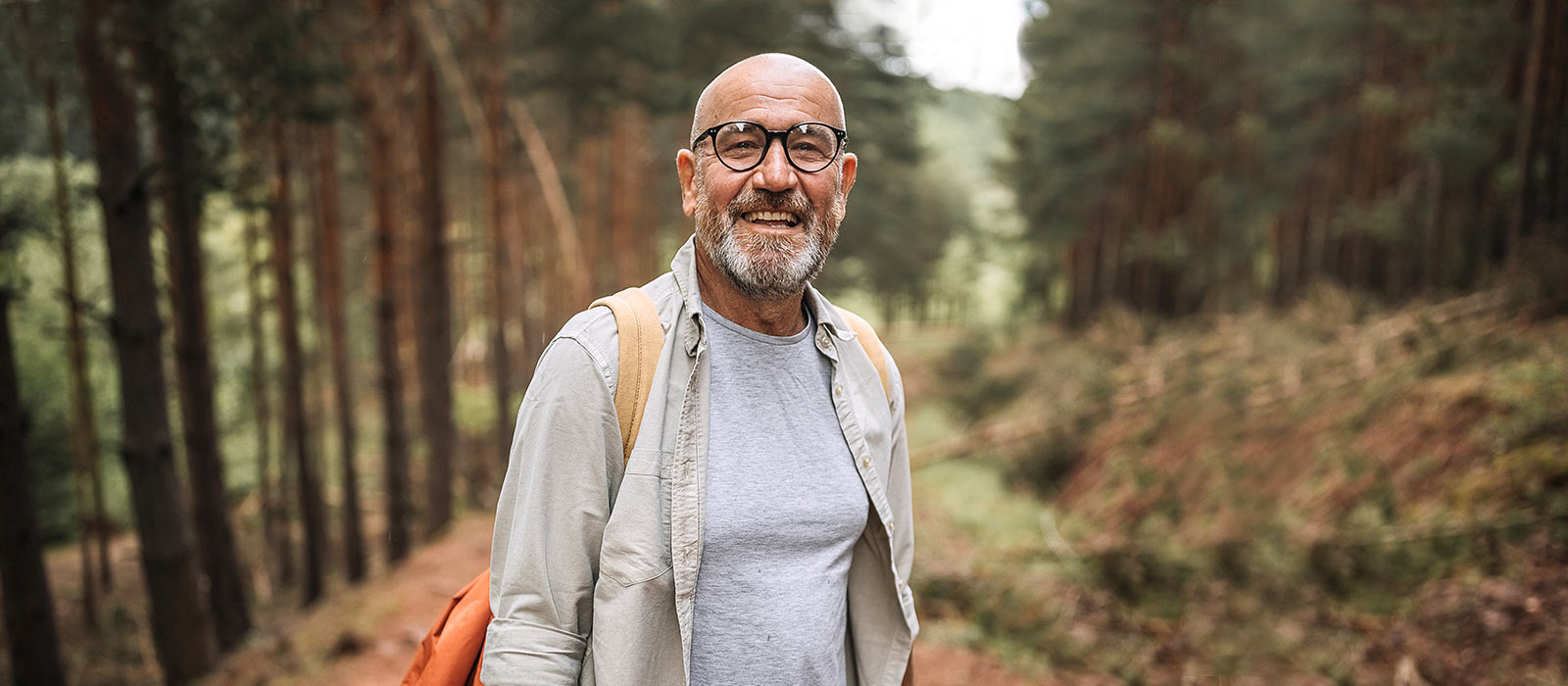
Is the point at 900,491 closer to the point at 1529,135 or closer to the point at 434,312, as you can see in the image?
the point at 1529,135

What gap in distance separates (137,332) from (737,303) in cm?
556

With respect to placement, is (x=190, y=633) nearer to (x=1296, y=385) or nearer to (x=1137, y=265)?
(x=1296, y=385)

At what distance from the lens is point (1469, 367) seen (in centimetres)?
723

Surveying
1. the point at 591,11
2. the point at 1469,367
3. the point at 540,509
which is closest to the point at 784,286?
the point at 540,509

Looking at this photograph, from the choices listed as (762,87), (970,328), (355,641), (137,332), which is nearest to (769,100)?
(762,87)

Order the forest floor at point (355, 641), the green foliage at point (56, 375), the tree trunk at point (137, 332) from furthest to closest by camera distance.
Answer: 1. the green foliage at point (56, 375)
2. the forest floor at point (355, 641)
3. the tree trunk at point (137, 332)

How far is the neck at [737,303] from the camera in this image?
2.04 meters

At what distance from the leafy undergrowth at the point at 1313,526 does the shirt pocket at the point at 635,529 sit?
14.8 ft

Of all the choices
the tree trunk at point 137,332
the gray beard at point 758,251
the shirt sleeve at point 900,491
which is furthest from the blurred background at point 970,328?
the gray beard at point 758,251

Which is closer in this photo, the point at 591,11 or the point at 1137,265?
the point at 591,11

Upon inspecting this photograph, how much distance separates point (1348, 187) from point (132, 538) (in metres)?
25.2

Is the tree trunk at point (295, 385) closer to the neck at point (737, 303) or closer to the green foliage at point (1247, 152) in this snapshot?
the neck at point (737, 303)

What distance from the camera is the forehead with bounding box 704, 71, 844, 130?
1945 millimetres

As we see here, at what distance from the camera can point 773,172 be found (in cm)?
197
